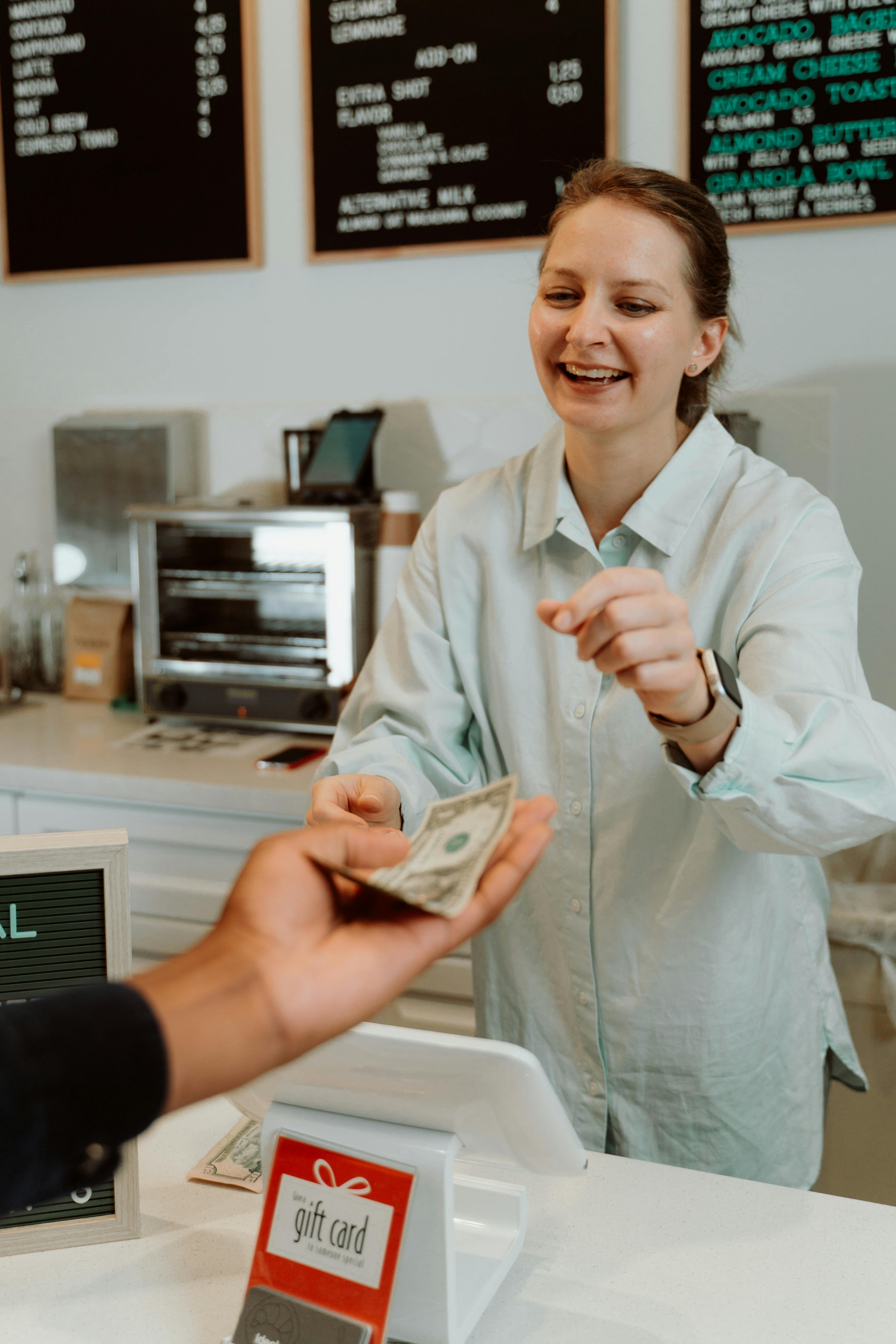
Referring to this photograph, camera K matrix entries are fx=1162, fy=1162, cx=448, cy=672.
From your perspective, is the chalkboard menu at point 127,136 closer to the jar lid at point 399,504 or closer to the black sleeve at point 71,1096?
the jar lid at point 399,504

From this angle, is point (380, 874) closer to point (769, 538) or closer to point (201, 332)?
point (769, 538)

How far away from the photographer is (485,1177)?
0.97 m

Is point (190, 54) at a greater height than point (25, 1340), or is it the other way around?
point (190, 54)

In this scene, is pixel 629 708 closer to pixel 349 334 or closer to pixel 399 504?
pixel 399 504

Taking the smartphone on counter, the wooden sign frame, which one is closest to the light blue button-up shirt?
the wooden sign frame

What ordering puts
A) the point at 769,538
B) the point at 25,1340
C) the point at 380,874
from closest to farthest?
the point at 380,874 < the point at 25,1340 < the point at 769,538

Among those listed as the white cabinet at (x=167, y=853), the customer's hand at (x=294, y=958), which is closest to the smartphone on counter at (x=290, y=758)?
the white cabinet at (x=167, y=853)

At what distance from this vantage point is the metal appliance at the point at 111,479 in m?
2.60

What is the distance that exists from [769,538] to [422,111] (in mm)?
1594

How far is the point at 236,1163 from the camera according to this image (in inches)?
41.3

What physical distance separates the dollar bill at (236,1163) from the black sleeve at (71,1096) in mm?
473

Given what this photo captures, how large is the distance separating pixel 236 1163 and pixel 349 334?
1.91 m

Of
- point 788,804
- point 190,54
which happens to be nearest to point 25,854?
point 788,804

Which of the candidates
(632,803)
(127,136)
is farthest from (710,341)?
(127,136)
